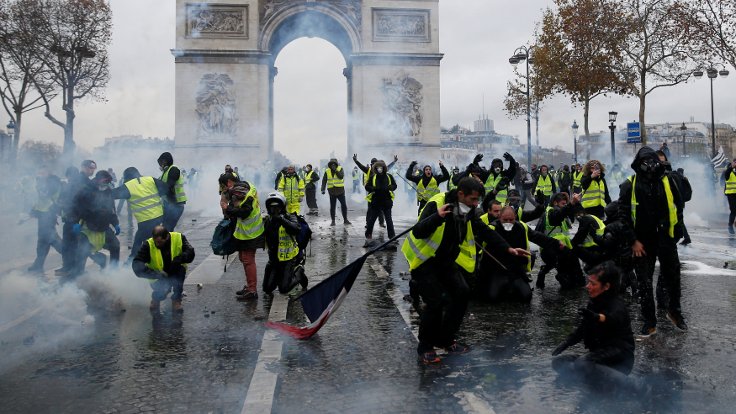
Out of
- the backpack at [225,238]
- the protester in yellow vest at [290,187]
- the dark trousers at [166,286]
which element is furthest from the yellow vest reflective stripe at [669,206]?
the protester in yellow vest at [290,187]

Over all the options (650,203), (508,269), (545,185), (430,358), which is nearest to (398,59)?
(545,185)

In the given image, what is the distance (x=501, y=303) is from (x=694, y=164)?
95.1 ft

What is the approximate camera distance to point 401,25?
34875mm

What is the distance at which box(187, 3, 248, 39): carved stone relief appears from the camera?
33.6 metres

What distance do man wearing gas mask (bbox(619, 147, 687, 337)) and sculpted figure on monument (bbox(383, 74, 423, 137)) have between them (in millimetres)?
29407

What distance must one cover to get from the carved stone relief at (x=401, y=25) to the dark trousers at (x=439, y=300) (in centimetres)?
3111

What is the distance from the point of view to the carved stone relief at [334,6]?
114ft

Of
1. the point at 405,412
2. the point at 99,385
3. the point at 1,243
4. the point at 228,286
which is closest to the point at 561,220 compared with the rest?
the point at 228,286

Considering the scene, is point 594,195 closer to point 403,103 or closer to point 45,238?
point 45,238

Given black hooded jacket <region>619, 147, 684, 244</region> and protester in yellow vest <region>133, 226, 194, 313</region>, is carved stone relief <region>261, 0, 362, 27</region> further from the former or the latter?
black hooded jacket <region>619, 147, 684, 244</region>

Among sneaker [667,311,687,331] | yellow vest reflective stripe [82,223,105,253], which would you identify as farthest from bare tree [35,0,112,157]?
sneaker [667,311,687,331]

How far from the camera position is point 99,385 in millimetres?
4301

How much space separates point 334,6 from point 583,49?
12527mm

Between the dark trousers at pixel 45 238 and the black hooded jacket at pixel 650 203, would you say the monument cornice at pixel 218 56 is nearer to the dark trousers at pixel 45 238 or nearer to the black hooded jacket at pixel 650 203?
the dark trousers at pixel 45 238
